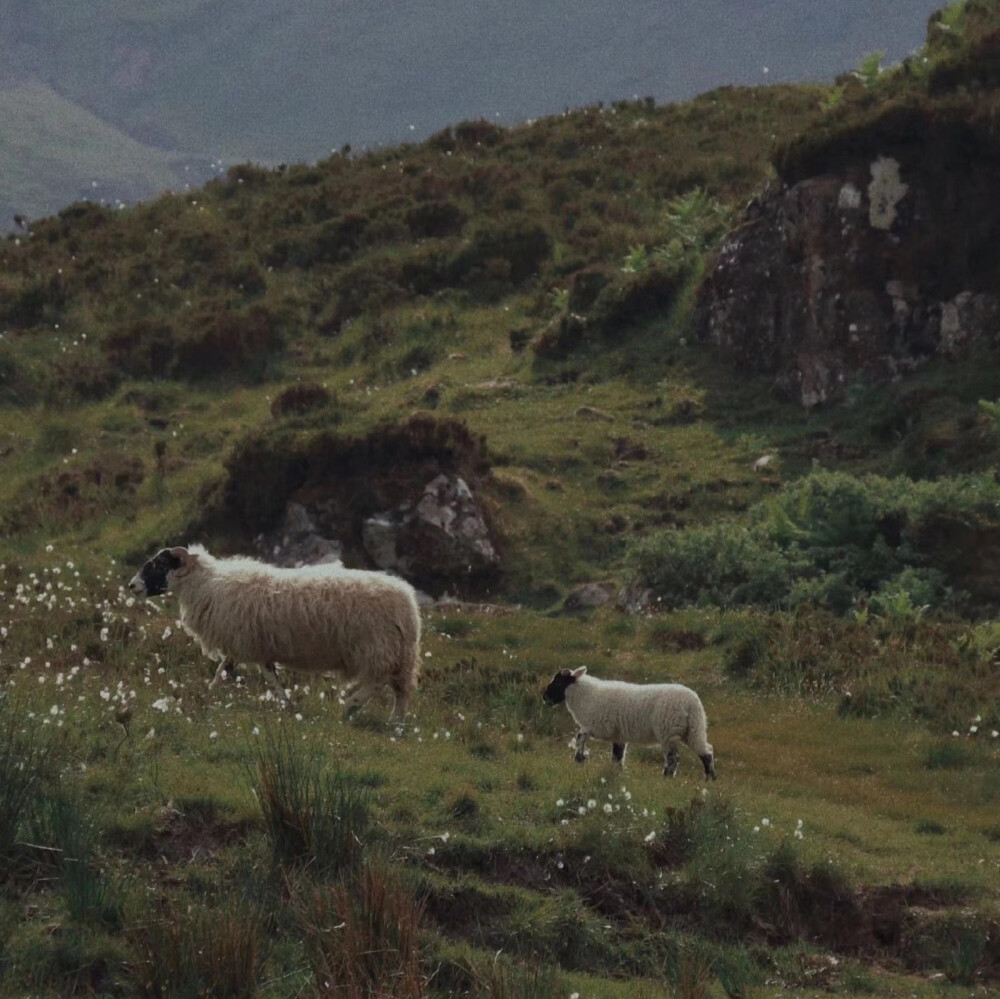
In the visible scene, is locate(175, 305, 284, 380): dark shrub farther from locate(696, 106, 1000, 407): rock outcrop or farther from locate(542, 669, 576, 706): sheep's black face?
locate(542, 669, 576, 706): sheep's black face

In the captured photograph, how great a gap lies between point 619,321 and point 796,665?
1461cm

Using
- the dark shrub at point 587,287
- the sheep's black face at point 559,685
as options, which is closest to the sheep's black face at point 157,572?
the sheep's black face at point 559,685

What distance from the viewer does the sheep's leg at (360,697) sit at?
15508 millimetres

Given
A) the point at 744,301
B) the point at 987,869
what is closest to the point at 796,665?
the point at 987,869

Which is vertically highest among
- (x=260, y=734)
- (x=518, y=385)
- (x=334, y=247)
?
(x=334, y=247)

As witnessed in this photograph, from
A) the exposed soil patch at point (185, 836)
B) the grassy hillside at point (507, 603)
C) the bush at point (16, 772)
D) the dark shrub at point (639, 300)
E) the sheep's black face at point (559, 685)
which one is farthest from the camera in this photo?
the dark shrub at point (639, 300)

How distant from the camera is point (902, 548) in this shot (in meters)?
21.3

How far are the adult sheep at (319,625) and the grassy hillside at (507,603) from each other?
1.56 feet

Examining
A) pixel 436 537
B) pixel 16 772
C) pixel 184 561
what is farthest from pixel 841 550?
pixel 16 772

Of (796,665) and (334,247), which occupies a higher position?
(334,247)

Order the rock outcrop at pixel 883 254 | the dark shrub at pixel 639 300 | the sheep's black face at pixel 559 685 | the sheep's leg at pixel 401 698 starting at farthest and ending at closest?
the dark shrub at pixel 639 300 < the rock outcrop at pixel 883 254 < the sheep's leg at pixel 401 698 < the sheep's black face at pixel 559 685

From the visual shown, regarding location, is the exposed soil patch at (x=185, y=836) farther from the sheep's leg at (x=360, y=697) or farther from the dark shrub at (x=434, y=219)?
the dark shrub at (x=434, y=219)

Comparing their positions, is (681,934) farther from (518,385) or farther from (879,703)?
(518,385)

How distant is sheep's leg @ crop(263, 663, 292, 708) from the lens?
50.2ft
